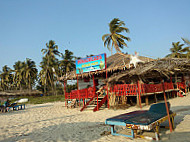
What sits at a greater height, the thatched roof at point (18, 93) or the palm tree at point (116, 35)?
the palm tree at point (116, 35)

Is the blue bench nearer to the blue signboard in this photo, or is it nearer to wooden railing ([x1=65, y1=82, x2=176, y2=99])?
wooden railing ([x1=65, y1=82, x2=176, y2=99])

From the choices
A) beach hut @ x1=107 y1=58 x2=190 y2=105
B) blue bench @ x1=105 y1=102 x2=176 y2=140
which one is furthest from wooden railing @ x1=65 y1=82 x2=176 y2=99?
blue bench @ x1=105 y1=102 x2=176 y2=140

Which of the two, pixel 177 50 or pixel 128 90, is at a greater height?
pixel 177 50

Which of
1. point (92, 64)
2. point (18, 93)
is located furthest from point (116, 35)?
point (18, 93)

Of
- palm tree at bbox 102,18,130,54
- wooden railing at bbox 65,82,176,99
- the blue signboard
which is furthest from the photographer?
palm tree at bbox 102,18,130,54

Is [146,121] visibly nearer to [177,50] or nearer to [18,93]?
[177,50]

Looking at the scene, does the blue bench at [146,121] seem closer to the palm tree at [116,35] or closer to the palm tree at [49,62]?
the palm tree at [116,35]

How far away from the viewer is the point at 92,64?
13531 mm

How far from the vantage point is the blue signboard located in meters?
12.9

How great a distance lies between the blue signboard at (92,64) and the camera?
42.3 ft

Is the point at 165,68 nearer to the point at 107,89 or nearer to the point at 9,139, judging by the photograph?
the point at 9,139

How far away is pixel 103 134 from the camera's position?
17.9ft

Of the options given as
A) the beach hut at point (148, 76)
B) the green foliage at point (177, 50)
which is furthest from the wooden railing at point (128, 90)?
the green foliage at point (177, 50)

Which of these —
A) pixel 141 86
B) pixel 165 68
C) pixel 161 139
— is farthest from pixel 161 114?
pixel 141 86
